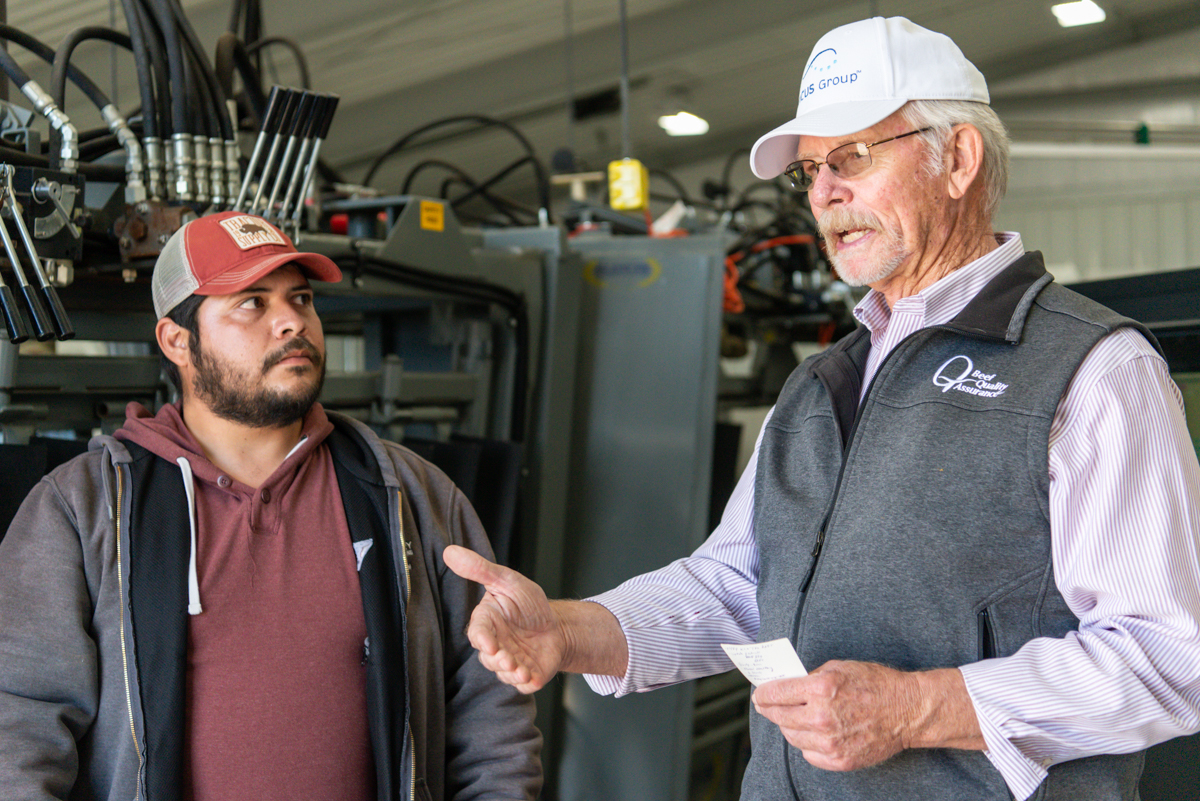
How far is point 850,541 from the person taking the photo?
1093 mm

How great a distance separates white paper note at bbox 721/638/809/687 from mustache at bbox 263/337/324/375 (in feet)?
3.03

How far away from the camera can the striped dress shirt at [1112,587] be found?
0.92m

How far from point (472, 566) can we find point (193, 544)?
0.55 meters

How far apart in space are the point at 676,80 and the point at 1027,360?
7944mm

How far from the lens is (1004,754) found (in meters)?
0.92

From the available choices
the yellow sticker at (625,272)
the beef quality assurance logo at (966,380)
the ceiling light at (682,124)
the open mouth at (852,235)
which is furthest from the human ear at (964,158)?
the ceiling light at (682,124)

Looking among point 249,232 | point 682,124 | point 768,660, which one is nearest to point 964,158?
point 768,660

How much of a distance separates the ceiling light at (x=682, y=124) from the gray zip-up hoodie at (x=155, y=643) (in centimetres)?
809

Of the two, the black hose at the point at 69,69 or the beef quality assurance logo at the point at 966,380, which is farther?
the black hose at the point at 69,69

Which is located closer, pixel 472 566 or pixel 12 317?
pixel 472 566

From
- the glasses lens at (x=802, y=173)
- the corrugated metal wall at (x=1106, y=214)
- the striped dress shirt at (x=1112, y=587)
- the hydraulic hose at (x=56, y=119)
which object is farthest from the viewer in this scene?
the corrugated metal wall at (x=1106, y=214)

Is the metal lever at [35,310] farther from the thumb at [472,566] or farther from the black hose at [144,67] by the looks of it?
the thumb at [472,566]

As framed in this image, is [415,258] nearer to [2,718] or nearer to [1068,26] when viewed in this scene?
[2,718]

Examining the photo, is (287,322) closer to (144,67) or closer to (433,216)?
(144,67)
